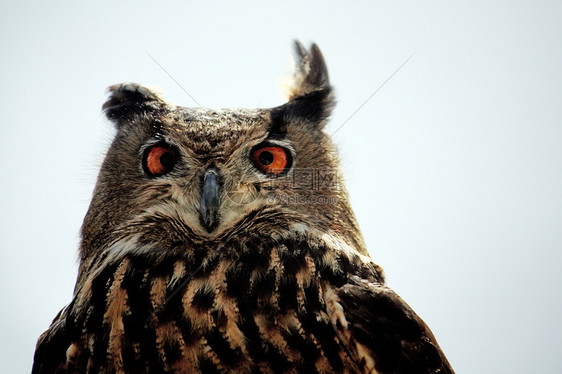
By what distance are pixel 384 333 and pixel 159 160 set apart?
4.74 feet

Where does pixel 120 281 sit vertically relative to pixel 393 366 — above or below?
below

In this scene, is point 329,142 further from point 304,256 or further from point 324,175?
point 304,256

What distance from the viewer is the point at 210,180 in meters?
2.28

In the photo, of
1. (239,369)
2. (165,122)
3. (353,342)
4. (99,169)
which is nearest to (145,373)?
(239,369)

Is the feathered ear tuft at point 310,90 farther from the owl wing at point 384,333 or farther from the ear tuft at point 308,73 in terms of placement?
the owl wing at point 384,333

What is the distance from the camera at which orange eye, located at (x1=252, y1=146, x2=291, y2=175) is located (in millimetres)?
2551

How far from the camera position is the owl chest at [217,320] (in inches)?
71.2

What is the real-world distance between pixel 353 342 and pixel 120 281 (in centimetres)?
106

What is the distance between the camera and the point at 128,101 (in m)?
3.14

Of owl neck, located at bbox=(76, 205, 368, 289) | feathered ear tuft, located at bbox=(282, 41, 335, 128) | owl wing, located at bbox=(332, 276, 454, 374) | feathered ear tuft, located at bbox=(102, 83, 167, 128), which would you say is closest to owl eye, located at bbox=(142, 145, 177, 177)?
owl neck, located at bbox=(76, 205, 368, 289)

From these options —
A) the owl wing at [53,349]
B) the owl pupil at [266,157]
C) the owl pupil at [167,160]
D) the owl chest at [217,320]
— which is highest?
the owl pupil at [266,157]

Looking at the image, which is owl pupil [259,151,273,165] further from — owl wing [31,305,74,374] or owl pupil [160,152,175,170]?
owl wing [31,305,74,374]

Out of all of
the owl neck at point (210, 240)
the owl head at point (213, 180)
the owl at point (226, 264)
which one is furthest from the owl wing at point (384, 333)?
the owl head at point (213, 180)

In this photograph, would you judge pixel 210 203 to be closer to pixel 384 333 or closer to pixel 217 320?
pixel 217 320
